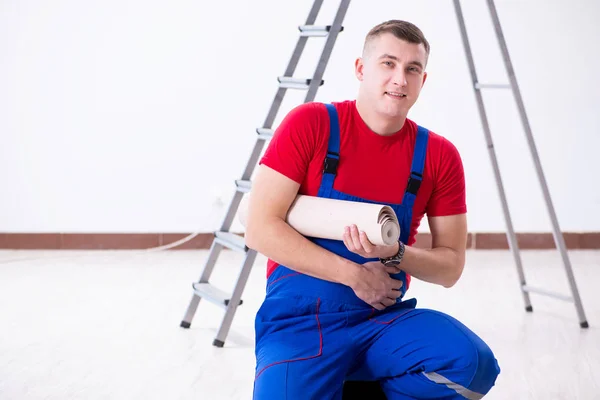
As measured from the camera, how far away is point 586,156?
5.74m

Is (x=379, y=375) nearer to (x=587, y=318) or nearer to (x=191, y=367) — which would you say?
(x=191, y=367)

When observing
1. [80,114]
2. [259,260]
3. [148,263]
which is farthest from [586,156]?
[80,114]

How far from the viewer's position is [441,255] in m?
2.29

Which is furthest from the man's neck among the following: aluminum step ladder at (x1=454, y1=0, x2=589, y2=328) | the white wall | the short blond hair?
the white wall

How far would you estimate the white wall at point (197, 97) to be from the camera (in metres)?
5.57

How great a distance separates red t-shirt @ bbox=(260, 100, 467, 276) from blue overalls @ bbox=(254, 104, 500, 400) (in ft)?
0.08

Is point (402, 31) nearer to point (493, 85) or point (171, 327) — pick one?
point (493, 85)

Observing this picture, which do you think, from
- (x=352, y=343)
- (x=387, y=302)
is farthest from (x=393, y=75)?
(x=352, y=343)

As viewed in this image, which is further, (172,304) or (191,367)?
(172,304)

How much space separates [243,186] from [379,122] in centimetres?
140

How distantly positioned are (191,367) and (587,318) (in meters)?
2.06

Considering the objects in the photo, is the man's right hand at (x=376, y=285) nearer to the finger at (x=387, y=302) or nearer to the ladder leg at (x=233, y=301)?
the finger at (x=387, y=302)

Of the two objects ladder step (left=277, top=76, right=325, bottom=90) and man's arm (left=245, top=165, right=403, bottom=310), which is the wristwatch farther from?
A: ladder step (left=277, top=76, right=325, bottom=90)

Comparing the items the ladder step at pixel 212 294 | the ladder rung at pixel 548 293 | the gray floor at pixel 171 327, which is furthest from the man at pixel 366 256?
the ladder rung at pixel 548 293
